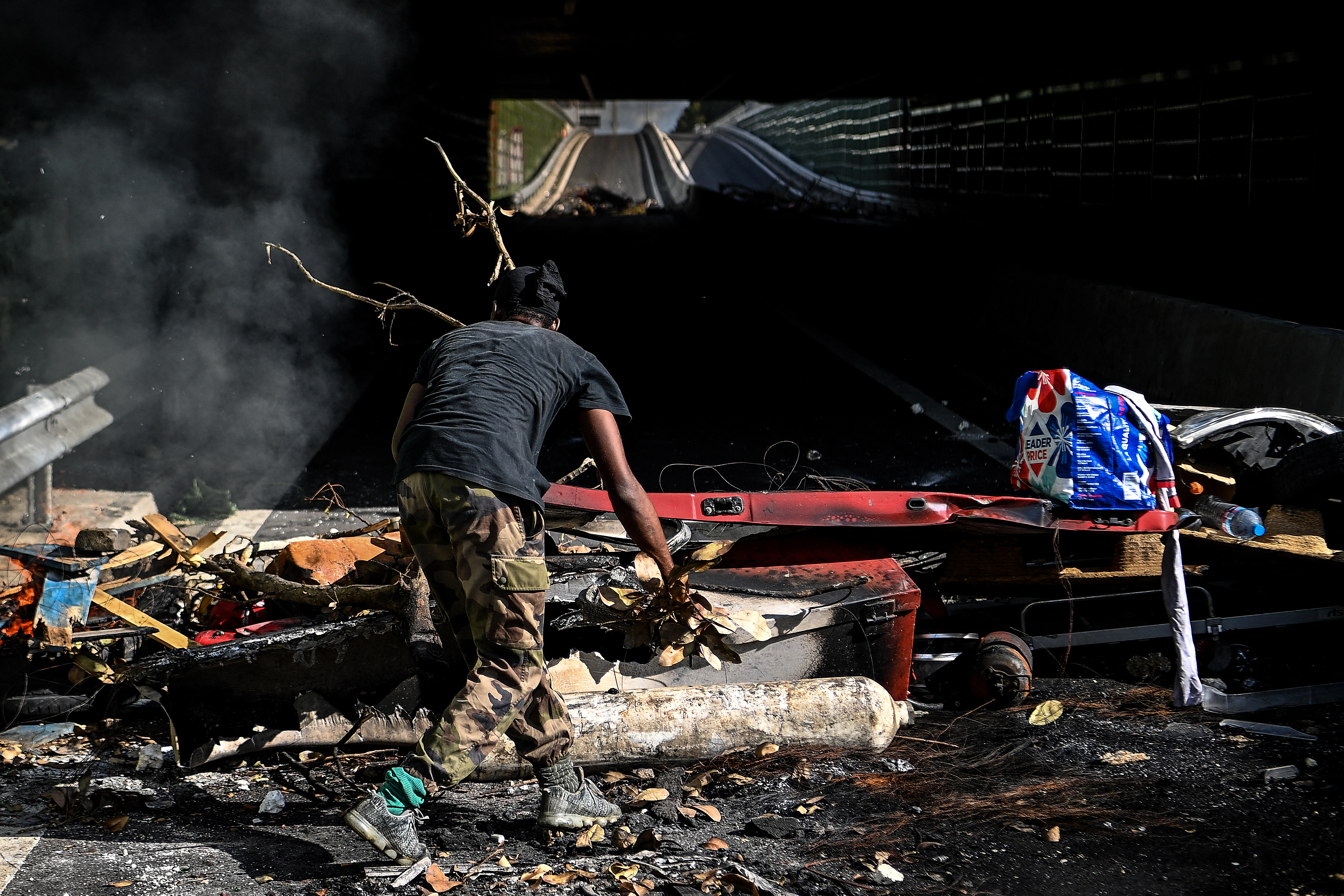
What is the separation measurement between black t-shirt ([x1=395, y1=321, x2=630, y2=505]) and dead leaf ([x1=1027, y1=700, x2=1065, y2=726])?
179cm

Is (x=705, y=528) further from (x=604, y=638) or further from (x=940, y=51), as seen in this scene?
(x=940, y=51)

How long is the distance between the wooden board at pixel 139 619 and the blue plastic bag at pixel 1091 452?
3.17 meters

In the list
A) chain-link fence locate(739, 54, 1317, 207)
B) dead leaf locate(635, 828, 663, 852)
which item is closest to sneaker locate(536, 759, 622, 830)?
dead leaf locate(635, 828, 663, 852)

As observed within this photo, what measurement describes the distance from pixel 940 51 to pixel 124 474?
52.6 feet

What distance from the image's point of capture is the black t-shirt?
9.85 feet

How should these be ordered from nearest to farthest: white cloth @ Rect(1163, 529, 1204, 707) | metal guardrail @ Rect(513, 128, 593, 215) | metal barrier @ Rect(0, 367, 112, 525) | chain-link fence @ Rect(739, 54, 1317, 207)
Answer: white cloth @ Rect(1163, 529, 1204, 707)
metal barrier @ Rect(0, 367, 112, 525)
chain-link fence @ Rect(739, 54, 1317, 207)
metal guardrail @ Rect(513, 128, 593, 215)

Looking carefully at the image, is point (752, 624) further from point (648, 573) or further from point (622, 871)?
point (622, 871)

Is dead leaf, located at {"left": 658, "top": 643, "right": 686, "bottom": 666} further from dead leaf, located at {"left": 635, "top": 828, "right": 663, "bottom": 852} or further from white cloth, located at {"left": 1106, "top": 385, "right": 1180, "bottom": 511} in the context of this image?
white cloth, located at {"left": 1106, "top": 385, "right": 1180, "bottom": 511}

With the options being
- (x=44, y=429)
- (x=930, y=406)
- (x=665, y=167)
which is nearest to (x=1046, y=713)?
(x=44, y=429)

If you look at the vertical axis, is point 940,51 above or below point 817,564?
above

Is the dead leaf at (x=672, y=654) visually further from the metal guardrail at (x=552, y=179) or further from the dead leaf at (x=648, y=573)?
the metal guardrail at (x=552, y=179)

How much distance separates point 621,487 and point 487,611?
500mm

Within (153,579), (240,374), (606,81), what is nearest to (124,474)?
(240,374)

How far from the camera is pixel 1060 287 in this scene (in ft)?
34.7
